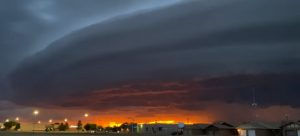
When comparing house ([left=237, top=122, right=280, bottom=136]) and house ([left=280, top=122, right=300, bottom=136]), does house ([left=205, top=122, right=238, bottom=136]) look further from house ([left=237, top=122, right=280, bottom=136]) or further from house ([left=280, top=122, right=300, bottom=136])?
house ([left=280, top=122, right=300, bottom=136])

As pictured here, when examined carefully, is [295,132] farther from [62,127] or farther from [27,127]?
[27,127]

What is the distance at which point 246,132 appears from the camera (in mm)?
129500

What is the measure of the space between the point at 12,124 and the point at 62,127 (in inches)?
927

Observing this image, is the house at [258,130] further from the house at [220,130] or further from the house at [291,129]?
the house at [220,130]

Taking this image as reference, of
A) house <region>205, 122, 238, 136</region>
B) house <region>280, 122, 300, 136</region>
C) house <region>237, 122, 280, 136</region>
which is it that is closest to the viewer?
house <region>280, 122, 300, 136</region>

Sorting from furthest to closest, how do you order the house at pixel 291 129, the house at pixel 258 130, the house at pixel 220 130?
the house at pixel 220 130
the house at pixel 258 130
the house at pixel 291 129

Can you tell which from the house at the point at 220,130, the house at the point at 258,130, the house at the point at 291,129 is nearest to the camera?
the house at the point at 291,129

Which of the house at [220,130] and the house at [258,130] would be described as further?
the house at [220,130]

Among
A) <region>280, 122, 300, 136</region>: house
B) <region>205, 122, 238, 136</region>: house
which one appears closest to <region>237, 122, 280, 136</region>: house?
<region>280, 122, 300, 136</region>: house

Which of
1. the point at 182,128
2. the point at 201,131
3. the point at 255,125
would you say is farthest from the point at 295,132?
the point at 182,128

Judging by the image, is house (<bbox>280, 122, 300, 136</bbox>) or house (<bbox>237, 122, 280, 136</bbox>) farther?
house (<bbox>237, 122, 280, 136</bbox>)

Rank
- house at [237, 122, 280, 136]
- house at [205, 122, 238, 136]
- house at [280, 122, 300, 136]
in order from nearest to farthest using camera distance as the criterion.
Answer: house at [280, 122, 300, 136] < house at [237, 122, 280, 136] < house at [205, 122, 238, 136]

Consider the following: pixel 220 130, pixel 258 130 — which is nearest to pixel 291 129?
pixel 258 130

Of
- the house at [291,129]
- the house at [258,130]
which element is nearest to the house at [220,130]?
the house at [258,130]
